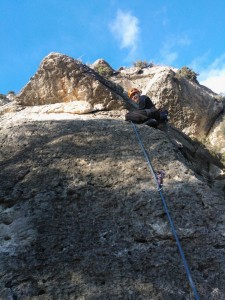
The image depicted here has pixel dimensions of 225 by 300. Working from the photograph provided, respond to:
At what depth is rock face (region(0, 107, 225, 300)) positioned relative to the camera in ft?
12.8

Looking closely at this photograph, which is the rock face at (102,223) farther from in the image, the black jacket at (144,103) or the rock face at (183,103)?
the rock face at (183,103)

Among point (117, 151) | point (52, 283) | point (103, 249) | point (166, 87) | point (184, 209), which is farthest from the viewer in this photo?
point (166, 87)

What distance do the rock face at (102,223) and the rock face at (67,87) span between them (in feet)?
10.9

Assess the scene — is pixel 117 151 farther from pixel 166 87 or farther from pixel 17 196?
pixel 166 87

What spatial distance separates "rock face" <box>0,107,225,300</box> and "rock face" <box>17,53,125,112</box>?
3.33 metres

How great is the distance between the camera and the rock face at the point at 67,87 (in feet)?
33.2

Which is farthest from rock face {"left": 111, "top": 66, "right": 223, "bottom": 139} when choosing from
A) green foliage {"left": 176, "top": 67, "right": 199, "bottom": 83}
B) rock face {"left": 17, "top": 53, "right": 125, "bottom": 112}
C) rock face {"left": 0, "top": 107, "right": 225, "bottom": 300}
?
rock face {"left": 0, "top": 107, "right": 225, "bottom": 300}

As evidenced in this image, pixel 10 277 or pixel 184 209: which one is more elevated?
pixel 184 209

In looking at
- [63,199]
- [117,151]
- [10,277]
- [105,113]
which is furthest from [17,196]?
[105,113]

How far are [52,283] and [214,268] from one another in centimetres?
179

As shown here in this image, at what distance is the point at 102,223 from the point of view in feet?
15.6

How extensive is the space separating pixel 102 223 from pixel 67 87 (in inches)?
254

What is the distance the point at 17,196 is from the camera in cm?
538

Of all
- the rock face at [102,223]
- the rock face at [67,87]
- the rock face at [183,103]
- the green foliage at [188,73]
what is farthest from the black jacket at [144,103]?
the green foliage at [188,73]
